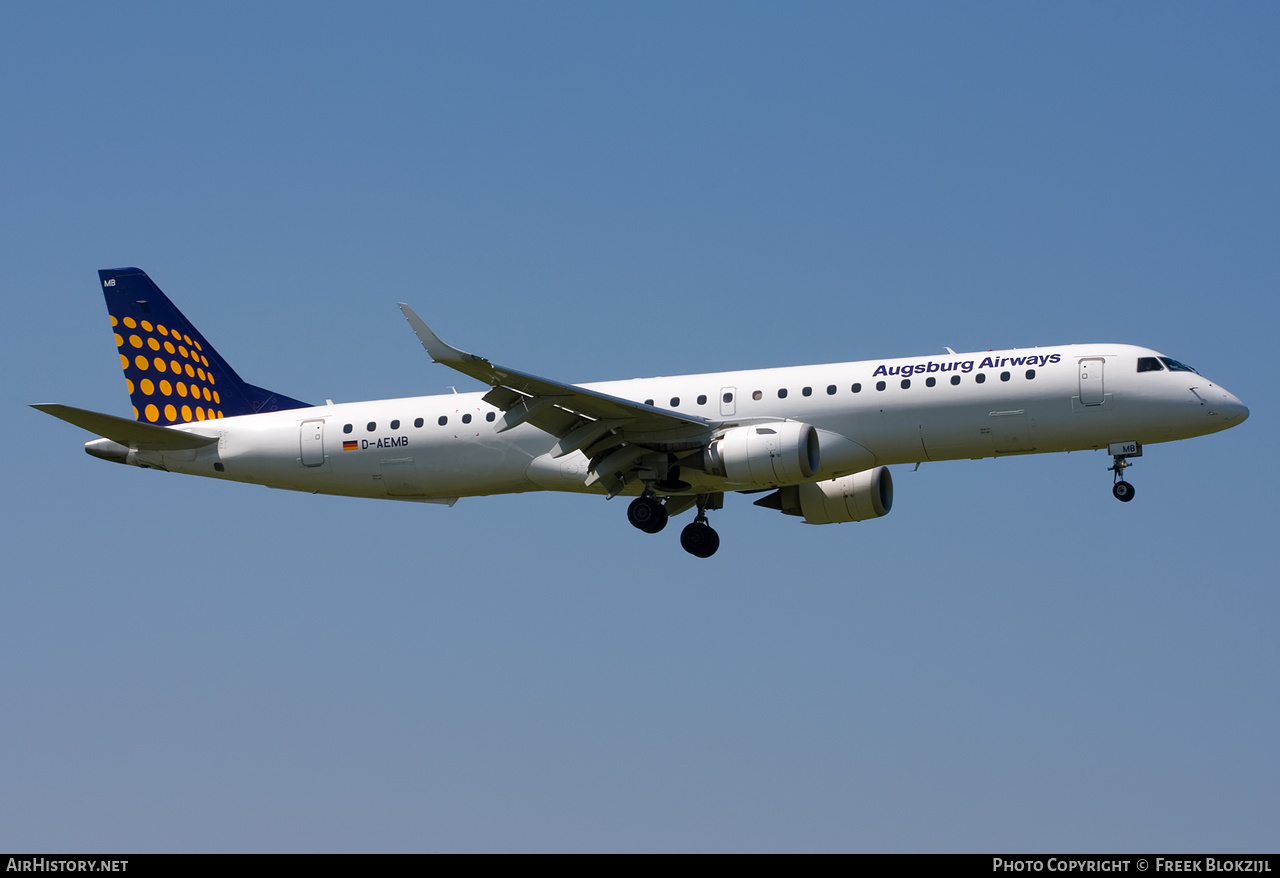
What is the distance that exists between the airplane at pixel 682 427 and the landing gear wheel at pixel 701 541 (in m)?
0.05

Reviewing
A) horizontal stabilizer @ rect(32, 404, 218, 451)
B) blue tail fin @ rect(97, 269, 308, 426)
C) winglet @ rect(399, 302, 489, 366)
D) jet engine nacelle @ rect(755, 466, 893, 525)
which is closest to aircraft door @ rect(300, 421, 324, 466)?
blue tail fin @ rect(97, 269, 308, 426)

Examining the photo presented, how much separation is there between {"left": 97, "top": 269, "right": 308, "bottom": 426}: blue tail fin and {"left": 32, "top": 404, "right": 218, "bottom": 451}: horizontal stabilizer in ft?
5.42

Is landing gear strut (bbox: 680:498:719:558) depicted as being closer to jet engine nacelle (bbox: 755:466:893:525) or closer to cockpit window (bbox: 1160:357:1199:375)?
jet engine nacelle (bbox: 755:466:893:525)

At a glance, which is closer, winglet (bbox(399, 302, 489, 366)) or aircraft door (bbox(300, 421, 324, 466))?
winglet (bbox(399, 302, 489, 366))

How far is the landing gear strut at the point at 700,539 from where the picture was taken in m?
38.2

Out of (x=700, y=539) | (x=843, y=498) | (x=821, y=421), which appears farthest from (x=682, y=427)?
(x=843, y=498)

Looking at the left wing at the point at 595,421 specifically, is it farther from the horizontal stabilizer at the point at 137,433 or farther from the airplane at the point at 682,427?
the horizontal stabilizer at the point at 137,433

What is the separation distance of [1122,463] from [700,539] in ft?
32.6

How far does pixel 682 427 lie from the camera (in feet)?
115

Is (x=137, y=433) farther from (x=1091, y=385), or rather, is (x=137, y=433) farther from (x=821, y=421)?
(x=1091, y=385)

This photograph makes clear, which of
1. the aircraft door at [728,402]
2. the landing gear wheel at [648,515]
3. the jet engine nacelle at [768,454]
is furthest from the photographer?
the landing gear wheel at [648,515]

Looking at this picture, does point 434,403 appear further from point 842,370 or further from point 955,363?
point 955,363

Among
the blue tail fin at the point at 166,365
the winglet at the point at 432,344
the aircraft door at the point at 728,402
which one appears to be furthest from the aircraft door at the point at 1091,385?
the blue tail fin at the point at 166,365

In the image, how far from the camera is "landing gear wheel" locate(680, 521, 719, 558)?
1506 inches
